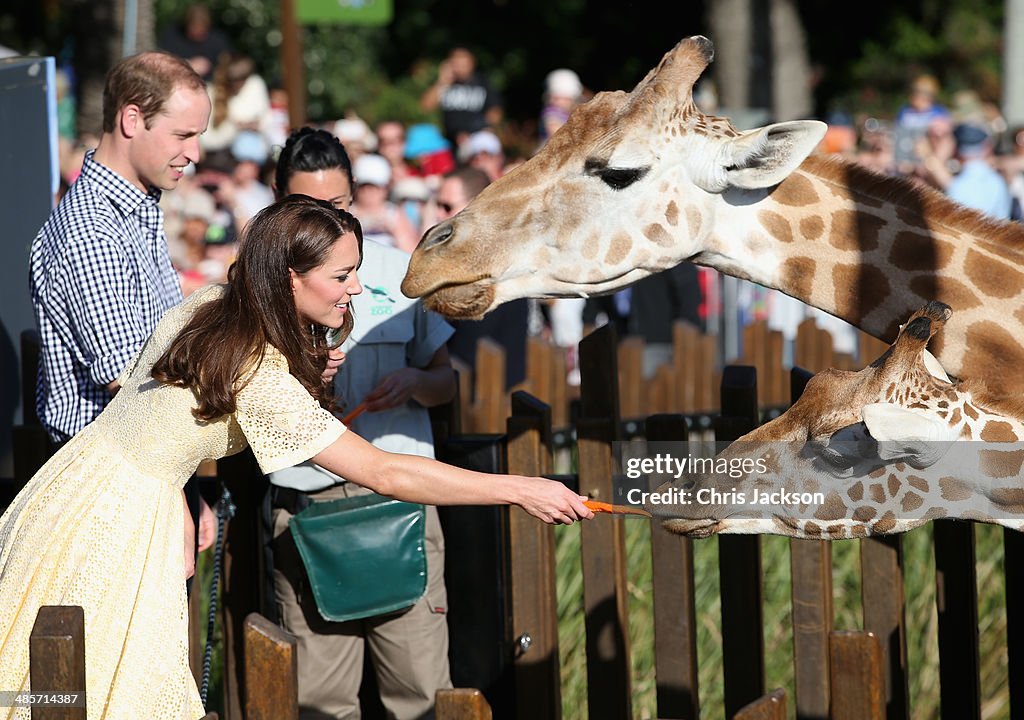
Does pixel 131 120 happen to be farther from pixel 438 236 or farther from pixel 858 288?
pixel 858 288

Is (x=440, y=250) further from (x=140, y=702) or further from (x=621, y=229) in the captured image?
(x=140, y=702)

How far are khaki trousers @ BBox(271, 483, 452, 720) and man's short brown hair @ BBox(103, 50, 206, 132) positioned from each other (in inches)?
49.6

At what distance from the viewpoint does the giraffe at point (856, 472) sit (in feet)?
10.9

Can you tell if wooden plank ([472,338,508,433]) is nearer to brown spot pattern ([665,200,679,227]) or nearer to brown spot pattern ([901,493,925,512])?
brown spot pattern ([665,200,679,227])

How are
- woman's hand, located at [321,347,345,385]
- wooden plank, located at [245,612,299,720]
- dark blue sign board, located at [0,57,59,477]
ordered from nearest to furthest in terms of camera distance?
wooden plank, located at [245,612,299,720], woman's hand, located at [321,347,345,385], dark blue sign board, located at [0,57,59,477]

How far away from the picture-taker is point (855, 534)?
3439mm

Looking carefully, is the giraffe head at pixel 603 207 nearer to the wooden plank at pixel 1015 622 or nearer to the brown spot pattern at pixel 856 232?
the brown spot pattern at pixel 856 232

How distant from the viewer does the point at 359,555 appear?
158 inches

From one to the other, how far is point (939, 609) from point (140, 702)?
238 centimetres

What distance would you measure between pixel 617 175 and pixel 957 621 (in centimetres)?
169

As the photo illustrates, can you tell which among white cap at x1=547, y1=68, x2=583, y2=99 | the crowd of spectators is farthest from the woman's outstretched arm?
white cap at x1=547, y1=68, x2=583, y2=99

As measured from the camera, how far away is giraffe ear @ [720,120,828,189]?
383 centimetres

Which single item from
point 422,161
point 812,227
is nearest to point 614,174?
point 812,227

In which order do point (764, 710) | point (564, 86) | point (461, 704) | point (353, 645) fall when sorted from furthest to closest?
point (564, 86), point (353, 645), point (461, 704), point (764, 710)
